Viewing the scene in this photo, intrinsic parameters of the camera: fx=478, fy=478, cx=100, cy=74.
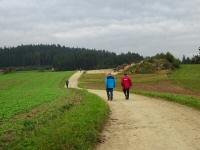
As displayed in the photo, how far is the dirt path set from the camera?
13016 millimetres

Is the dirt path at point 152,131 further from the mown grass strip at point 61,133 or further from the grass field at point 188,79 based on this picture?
the grass field at point 188,79

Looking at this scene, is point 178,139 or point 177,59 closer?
point 178,139

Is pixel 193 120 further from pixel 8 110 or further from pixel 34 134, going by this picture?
pixel 8 110

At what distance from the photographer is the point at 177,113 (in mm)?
20656

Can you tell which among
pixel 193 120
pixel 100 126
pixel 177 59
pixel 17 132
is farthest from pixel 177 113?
pixel 177 59

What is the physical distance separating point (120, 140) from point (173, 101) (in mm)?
14620

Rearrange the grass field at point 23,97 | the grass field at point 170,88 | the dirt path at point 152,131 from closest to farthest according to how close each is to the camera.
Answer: the dirt path at point 152,131 < the grass field at point 23,97 < the grass field at point 170,88

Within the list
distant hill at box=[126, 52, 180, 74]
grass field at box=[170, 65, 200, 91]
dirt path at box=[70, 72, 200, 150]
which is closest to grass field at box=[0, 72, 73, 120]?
dirt path at box=[70, 72, 200, 150]

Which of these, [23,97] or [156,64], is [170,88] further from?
[156,64]

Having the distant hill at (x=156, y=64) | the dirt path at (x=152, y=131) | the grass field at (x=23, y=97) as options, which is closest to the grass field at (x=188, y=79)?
the distant hill at (x=156, y=64)

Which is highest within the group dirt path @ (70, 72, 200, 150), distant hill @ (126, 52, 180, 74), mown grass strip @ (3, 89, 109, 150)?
distant hill @ (126, 52, 180, 74)

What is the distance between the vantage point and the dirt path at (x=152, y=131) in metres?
13.0

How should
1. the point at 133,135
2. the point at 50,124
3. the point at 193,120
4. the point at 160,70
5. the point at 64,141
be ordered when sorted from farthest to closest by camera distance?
the point at 160,70 → the point at 193,120 → the point at 50,124 → the point at 133,135 → the point at 64,141

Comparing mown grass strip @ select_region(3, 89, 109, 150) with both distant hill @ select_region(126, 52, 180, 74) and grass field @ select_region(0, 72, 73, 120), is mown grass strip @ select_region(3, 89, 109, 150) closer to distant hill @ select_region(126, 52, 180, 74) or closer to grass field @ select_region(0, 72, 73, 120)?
grass field @ select_region(0, 72, 73, 120)
